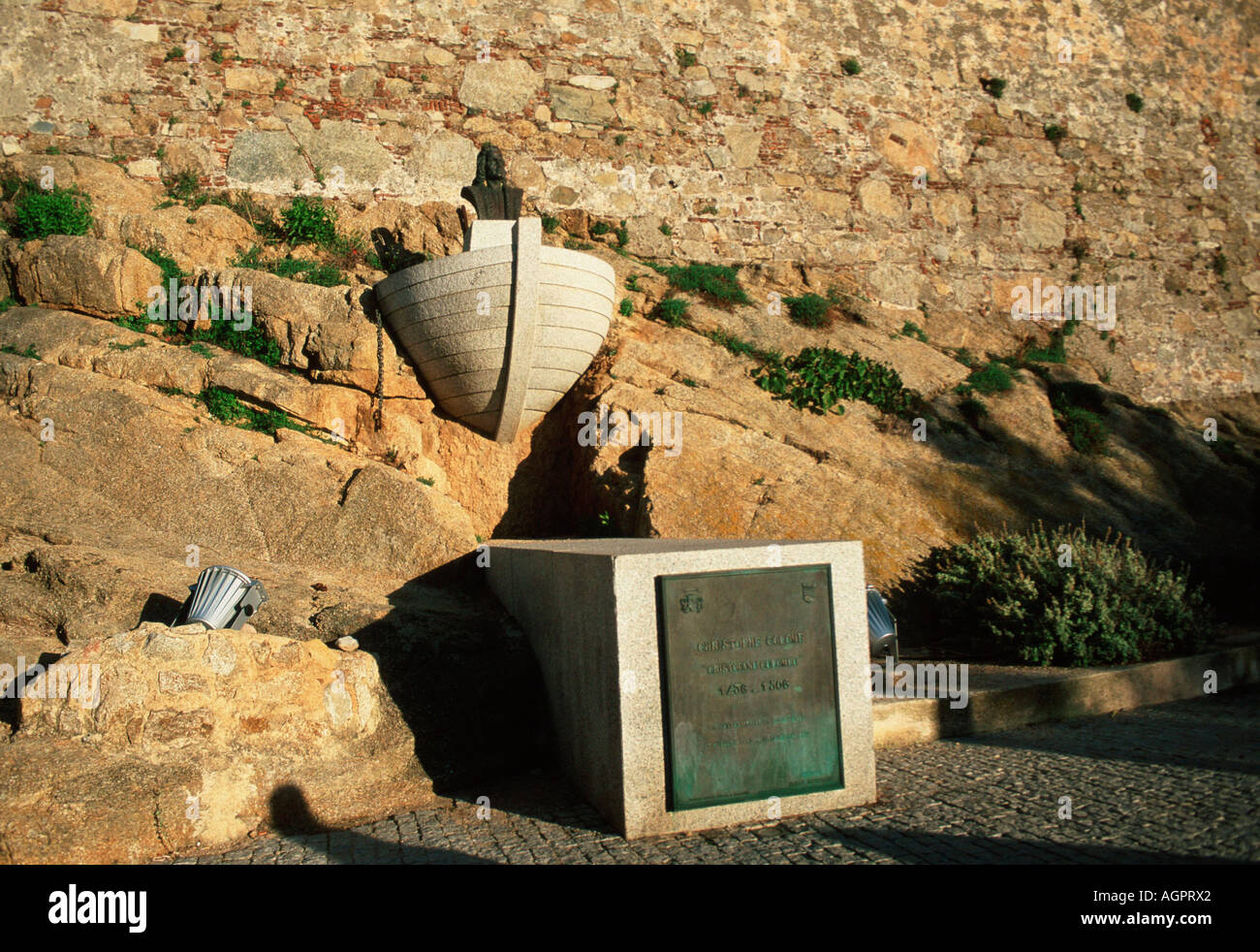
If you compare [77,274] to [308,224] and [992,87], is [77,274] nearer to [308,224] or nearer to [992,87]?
[308,224]

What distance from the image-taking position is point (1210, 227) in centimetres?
1330

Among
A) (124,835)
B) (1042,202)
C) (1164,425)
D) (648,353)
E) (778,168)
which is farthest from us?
(1042,202)

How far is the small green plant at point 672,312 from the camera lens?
9.05 metres

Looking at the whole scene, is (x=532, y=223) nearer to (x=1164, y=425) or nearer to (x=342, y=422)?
(x=342, y=422)

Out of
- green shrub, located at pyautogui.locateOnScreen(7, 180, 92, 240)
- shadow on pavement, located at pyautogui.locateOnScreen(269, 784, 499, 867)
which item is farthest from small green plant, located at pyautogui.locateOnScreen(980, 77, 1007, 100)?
shadow on pavement, located at pyautogui.locateOnScreen(269, 784, 499, 867)

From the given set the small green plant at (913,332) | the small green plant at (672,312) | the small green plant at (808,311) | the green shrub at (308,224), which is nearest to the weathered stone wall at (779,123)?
the small green plant at (913,332)

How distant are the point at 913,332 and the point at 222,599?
9.12m

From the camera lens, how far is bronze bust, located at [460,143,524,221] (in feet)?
25.5

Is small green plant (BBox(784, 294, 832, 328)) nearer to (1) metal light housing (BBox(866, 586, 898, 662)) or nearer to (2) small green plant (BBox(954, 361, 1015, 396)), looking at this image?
(2) small green plant (BBox(954, 361, 1015, 396))

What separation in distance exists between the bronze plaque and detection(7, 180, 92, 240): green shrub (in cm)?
750

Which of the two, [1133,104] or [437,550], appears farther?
[1133,104]

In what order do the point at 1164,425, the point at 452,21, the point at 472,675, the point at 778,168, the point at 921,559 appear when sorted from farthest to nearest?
the point at 778,168
the point at 452,21
the point at 1164,425
the point at 921,559
the point at 472,675

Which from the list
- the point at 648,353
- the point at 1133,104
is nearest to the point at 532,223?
the point at 648,353

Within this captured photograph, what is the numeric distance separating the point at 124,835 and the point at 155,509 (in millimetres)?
3124
